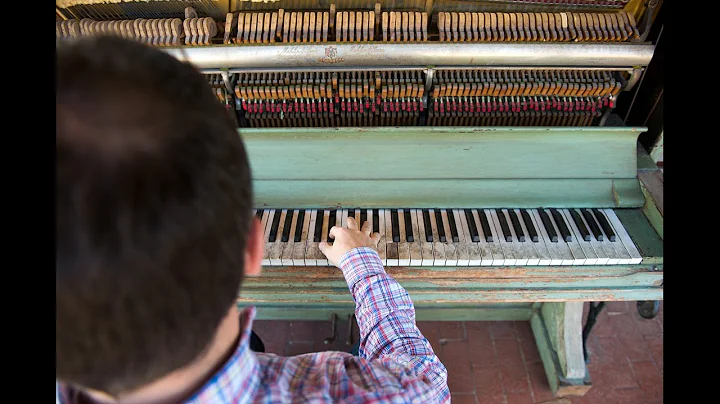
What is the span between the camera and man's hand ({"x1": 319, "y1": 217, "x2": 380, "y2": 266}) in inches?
72.9

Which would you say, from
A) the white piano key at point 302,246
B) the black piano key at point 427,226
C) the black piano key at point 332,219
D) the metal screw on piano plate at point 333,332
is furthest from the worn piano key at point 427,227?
the metal screw on piano plate at point 333,332

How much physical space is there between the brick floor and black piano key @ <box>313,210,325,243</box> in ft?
4.45

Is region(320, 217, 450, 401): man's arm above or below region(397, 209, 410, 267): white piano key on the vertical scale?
above

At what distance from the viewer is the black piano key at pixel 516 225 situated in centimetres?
216

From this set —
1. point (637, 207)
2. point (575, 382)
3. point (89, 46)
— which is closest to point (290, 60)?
point (89, 46)

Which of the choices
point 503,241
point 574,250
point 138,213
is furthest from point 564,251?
point 138,213

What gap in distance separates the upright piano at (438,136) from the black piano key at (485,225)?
10 millimetres

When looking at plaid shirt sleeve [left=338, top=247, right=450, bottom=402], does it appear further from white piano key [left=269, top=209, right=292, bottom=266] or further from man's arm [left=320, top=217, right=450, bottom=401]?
white piano key [left=269, top=209, right=292, bottom=266]

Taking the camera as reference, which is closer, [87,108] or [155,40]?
[87,108]

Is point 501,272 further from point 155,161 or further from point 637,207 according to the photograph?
point 155,161

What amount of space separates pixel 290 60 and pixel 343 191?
731mm

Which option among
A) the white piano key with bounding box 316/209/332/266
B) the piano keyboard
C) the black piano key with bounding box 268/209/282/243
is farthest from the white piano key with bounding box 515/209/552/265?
the black piano key with bounding box 268/209/282/243

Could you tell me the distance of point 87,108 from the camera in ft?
1.69

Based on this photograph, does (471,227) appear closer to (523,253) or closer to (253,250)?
(523,253)
